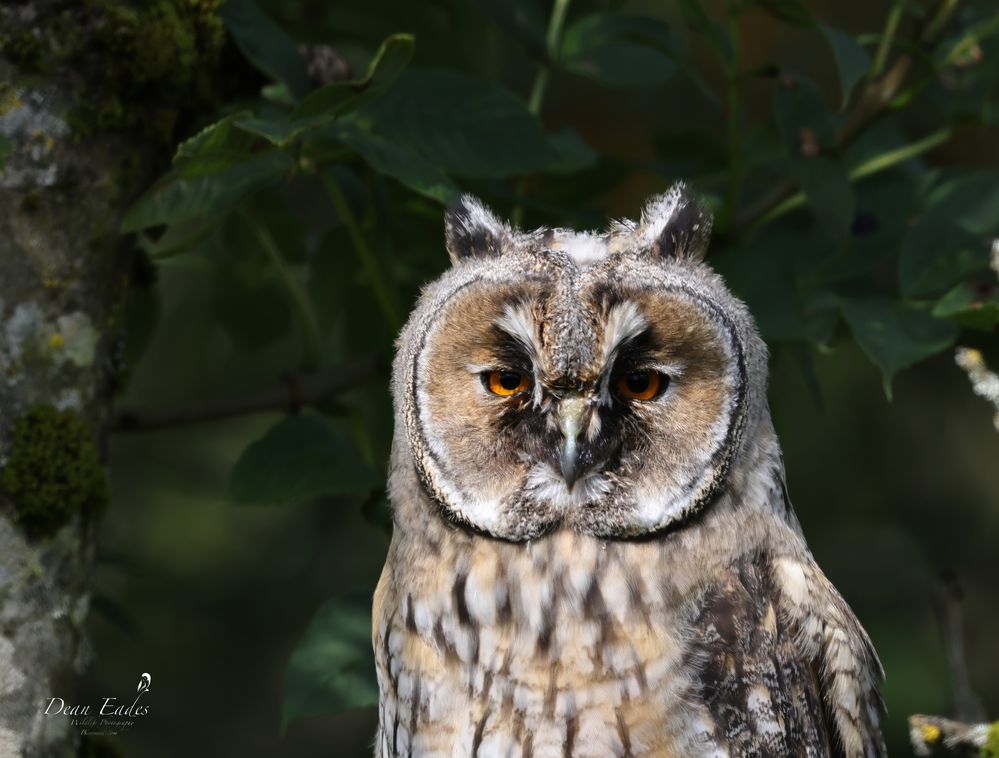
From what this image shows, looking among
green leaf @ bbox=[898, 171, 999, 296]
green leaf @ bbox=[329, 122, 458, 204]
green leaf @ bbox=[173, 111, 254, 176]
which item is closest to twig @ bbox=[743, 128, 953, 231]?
green leaf @ bbox=[898, 171, 999, 296]

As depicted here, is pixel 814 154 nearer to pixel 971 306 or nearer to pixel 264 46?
pixel 971 306

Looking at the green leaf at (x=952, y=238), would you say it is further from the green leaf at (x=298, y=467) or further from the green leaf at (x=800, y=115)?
the green leaf at (x=298, y=467)

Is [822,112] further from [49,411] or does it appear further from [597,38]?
[49,411]

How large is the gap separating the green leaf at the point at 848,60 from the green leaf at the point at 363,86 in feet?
2.47

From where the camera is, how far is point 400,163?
7.02ft

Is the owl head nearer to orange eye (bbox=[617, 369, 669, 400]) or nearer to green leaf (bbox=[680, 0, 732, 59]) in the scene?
orange eye (bbox=[617, 369, 669, 400])

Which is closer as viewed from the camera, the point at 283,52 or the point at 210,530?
the point at 283,52

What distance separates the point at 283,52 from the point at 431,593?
103 centimetres

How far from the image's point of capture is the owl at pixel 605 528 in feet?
6.66

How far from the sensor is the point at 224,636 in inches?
188

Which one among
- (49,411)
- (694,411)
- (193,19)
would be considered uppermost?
(193,19)

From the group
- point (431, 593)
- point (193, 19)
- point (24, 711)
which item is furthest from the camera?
point (193, 19)

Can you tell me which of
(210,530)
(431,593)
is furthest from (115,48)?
(210,530)

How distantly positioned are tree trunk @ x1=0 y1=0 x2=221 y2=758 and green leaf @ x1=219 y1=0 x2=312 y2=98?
0.46 ft
